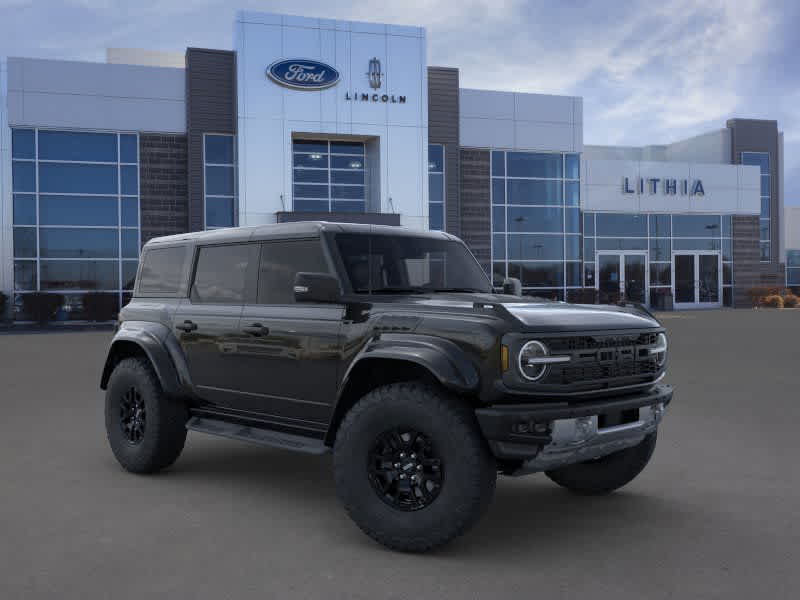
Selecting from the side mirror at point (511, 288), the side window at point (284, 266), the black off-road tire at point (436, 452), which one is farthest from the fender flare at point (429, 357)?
the side mirror at point (511, 288)

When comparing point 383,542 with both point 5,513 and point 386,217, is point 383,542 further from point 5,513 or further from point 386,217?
point 386,217

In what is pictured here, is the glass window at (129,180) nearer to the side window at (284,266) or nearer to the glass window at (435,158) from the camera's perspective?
the glass window at (435,158)

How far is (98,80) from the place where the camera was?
2794 cm

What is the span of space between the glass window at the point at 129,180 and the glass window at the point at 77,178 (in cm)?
→ 24

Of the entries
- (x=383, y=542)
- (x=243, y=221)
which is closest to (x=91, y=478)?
(x=383, y=542)

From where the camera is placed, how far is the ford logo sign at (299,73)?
28.2 metres

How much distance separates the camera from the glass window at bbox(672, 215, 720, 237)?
130 feet

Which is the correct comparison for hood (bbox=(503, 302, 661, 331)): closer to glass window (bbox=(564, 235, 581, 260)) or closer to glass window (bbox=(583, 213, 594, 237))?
glass window (bbox=(564, 235, 581, 260))

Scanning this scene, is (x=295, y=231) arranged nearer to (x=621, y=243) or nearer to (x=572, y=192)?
(x=572, y=192)

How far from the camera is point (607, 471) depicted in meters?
5.62

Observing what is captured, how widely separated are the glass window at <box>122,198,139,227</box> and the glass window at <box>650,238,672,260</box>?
79.2 ft

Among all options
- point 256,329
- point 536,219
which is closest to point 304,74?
point 536,219

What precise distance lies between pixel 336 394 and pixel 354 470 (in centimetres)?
→ 57

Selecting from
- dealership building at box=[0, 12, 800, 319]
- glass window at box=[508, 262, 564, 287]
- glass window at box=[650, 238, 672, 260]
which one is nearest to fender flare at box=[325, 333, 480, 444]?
dealership building at box=[0, 12, 800, 319]
